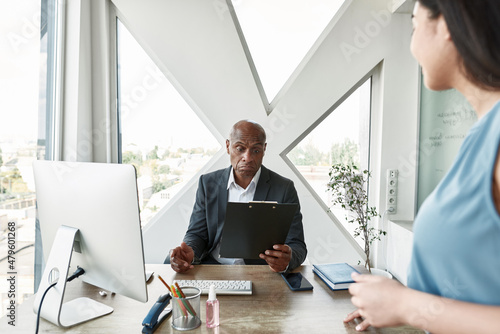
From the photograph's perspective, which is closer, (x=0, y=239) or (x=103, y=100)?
(x=0, y=239)

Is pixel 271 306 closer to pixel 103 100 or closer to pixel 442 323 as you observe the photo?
pixel 442 323

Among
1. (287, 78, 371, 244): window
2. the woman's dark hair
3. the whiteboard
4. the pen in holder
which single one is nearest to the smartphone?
the pen in holder

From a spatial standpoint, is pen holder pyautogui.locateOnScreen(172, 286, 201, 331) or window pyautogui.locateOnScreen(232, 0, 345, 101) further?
window pyautogui.locateOnScreen(232, 0, 345, 101)

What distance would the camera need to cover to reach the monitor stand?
113 cm

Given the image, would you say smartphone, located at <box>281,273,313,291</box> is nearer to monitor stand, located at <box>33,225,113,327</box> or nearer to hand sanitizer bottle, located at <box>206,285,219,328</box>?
hand sanitizer bottle, located at <box>206,285,219,328</box>

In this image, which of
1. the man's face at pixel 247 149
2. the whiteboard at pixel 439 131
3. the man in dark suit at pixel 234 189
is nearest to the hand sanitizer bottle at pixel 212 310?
the man in dark suit at pixel 234 189

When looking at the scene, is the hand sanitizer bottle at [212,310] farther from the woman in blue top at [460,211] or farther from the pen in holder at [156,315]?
the woman in blue top at [460,211]

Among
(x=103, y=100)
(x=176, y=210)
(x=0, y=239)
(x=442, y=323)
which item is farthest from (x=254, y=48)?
(x=442, y=323)

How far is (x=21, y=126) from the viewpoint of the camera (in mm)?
2072

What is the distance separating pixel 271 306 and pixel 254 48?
2588 mm

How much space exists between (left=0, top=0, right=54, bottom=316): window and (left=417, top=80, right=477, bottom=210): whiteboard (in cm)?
289

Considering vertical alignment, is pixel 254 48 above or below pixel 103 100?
above

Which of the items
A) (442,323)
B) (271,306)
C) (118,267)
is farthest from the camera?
(271,306)

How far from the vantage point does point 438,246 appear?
665 mm
